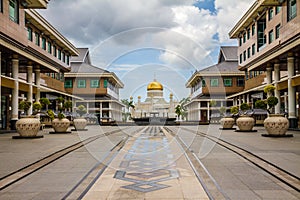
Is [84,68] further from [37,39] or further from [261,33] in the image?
[261,33]

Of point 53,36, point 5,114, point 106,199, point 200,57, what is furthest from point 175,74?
point 53,36

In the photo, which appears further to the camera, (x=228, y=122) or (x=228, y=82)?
(x=228, y=82)

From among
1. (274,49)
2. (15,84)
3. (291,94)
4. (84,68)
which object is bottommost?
(291,94)

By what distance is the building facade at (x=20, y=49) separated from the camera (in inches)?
886

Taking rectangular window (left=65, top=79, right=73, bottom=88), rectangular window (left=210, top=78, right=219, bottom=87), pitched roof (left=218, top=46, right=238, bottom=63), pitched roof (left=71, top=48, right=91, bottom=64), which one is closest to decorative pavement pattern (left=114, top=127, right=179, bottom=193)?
rectangular window (left=210, top=78, right=219, bottom=87)

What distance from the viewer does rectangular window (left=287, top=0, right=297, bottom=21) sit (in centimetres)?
2459

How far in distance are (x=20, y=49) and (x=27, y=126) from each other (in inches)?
344

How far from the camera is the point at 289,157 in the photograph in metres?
9.89

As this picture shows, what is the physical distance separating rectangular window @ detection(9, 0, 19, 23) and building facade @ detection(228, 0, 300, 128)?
1893cm

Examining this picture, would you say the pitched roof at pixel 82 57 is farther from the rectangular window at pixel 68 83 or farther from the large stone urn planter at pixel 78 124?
the large stone urn planter at pixel 78 124

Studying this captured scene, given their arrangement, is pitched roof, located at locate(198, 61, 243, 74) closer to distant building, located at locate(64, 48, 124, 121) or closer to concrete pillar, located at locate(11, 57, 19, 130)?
distant building, located at locate(64, 48, 124, 121)

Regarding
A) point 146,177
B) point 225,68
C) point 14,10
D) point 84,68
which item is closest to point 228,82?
point 225,68

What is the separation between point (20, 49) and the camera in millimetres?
23547

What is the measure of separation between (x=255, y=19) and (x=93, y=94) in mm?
28858
